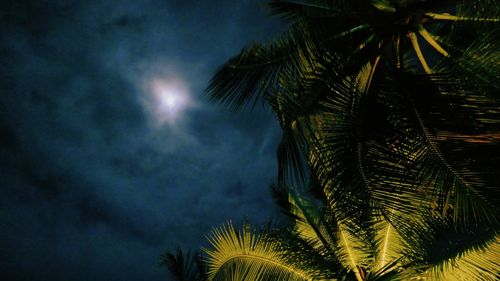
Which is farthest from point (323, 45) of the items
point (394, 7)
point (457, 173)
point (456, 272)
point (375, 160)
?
point (456, 272)

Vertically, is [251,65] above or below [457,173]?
above

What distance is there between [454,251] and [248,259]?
329 centimetres

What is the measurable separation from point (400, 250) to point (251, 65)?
447cm

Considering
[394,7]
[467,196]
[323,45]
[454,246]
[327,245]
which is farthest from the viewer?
[327,245]

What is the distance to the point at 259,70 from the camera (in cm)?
540

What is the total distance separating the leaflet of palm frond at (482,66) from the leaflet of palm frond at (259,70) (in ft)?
6.12

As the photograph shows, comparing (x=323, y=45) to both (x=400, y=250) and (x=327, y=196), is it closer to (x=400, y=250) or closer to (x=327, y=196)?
(x=327, y=196)

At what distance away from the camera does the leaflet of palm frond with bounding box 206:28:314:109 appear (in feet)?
17.1

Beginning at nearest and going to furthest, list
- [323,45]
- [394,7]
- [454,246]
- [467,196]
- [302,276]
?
[467,196] < [394,7] < [323,45] < [454,246] < [302,276]

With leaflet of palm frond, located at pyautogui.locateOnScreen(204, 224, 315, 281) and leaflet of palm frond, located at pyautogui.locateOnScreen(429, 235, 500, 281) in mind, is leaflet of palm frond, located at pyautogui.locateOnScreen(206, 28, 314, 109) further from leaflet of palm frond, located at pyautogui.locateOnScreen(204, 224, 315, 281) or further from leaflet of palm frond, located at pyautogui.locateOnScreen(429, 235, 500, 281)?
leaflet of palm frond, located at pyautogui.locateOnScreen(429, 235, 500, 281)

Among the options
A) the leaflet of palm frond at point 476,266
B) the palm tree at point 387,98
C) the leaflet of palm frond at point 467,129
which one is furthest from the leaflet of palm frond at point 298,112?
the leaflet of palm frond at point 476,266

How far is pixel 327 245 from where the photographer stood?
7145mm

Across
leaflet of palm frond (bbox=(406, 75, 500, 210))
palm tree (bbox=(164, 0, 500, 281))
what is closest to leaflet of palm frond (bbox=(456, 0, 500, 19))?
palm tree (bbox=(164, 0, 500, 281))

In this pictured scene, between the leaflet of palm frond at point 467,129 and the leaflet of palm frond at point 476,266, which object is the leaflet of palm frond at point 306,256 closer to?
the leaflet of palm frond at point 476,266
